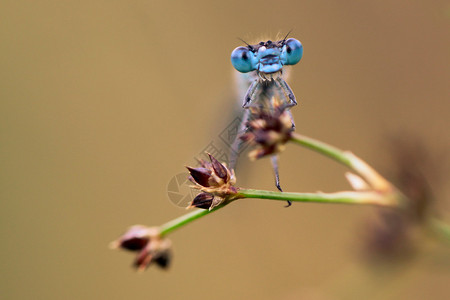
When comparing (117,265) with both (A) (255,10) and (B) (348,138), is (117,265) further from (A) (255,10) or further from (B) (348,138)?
(A) (255,10)

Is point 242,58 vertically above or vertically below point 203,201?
above

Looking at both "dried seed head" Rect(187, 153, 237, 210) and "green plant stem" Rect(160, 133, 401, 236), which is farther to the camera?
"dried seed head" Rect(187, 153, 237, 210)

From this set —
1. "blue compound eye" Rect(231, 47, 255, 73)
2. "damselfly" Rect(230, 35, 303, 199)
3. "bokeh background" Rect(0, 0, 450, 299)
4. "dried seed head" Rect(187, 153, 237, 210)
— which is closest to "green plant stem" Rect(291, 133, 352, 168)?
"dried seed head" Rect(187, 153, 237, 210)

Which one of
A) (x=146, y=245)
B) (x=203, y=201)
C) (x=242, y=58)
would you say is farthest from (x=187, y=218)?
(x=242, y=58)

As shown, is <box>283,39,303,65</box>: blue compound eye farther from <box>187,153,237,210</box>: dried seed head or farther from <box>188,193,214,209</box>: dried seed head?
<box>188,193,214,209</box>: dried seed head

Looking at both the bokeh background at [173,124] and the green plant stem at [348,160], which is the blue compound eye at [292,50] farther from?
the bokeh background at [173,124]

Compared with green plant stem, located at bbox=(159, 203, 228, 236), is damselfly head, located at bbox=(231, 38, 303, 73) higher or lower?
higher

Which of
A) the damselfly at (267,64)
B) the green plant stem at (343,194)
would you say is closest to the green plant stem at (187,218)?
the green plant stem at (343,194)

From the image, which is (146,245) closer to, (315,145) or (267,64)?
(315,145)
